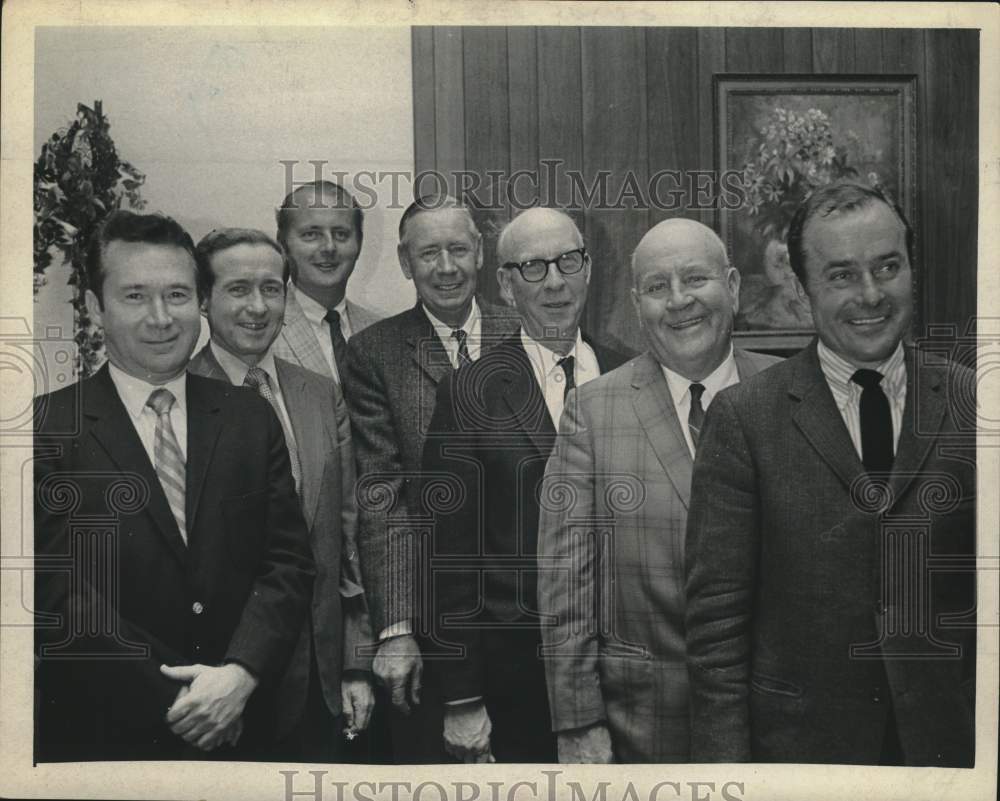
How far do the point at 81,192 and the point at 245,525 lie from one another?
1.15 meters

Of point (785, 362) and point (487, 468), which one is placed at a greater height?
point (785, 362)

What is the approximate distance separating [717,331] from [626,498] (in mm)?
582

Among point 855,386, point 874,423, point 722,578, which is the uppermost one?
point 855,386

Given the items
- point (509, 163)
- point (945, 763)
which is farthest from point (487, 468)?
point (945, 763)

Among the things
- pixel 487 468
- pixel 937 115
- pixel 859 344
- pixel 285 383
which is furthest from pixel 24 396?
pixel 937 115

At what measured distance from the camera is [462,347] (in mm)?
3141

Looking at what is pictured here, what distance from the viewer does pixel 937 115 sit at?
3.18 meters

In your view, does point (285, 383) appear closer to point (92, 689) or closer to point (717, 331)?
point (92, 689)

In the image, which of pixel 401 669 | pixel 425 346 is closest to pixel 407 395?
pixel 425 346

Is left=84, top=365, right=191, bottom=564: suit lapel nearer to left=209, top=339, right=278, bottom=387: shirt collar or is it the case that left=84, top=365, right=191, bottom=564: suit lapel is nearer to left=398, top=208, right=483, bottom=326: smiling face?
left=209, top=339, right=278, bottom=387: shirt collar

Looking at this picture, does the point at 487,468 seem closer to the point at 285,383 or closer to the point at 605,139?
the point at 285,383

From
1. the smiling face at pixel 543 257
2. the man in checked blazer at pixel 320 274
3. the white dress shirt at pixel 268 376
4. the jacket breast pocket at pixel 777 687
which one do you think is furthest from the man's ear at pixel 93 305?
the jacket breast pocket at pixel 777 687

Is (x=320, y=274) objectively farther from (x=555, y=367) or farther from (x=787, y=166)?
(x=787, y=166)

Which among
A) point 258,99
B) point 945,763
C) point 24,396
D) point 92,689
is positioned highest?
point 258,99
